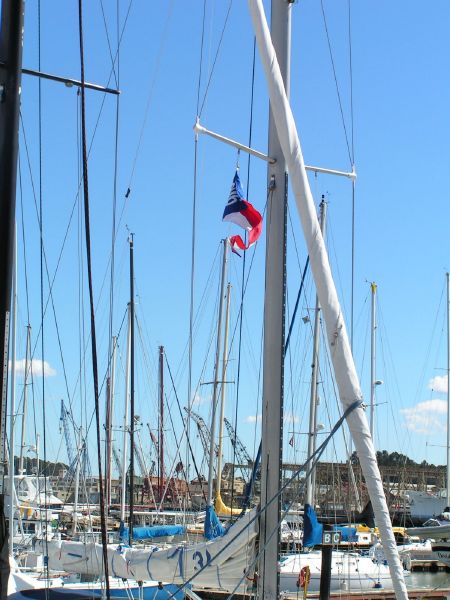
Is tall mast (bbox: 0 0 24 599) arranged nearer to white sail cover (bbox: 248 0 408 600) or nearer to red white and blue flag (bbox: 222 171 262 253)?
white sail cover (bbox: 248 0 408 600)

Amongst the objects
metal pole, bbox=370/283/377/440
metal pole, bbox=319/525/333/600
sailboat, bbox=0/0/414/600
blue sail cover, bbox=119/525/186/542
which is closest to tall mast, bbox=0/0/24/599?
sailboat, bbox=0/0/414/600

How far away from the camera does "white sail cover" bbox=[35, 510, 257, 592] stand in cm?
974

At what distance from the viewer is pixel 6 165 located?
8.60 m

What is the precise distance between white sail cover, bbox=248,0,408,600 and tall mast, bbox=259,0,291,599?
76 cm

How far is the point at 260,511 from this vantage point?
8484mm

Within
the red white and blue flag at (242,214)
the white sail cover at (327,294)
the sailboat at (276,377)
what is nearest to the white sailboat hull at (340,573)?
the red white and blue flag at (242,214)

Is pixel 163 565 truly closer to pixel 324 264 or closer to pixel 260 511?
pixel 260 511

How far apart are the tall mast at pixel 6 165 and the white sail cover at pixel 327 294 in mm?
2498

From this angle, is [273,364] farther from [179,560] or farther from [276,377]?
[179,560]

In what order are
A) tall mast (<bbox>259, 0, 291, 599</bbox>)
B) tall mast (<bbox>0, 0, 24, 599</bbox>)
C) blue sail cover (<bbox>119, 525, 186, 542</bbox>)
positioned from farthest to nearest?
1. blue sail cover (<bbox>119, 525, 186, 542</bbox>)
2. tall mast (<bbox>259, 0, 291, 599</bbox>)
3. tall mast (<bbox>0, 0, 24, 599</bbox>)

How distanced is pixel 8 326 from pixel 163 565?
827 cm

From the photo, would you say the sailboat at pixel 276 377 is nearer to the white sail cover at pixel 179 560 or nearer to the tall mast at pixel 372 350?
the white sail cover at pixel 179 560

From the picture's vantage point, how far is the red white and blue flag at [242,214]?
38.9 ft

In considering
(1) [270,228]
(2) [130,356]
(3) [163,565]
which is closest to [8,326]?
(1) [270,228]
